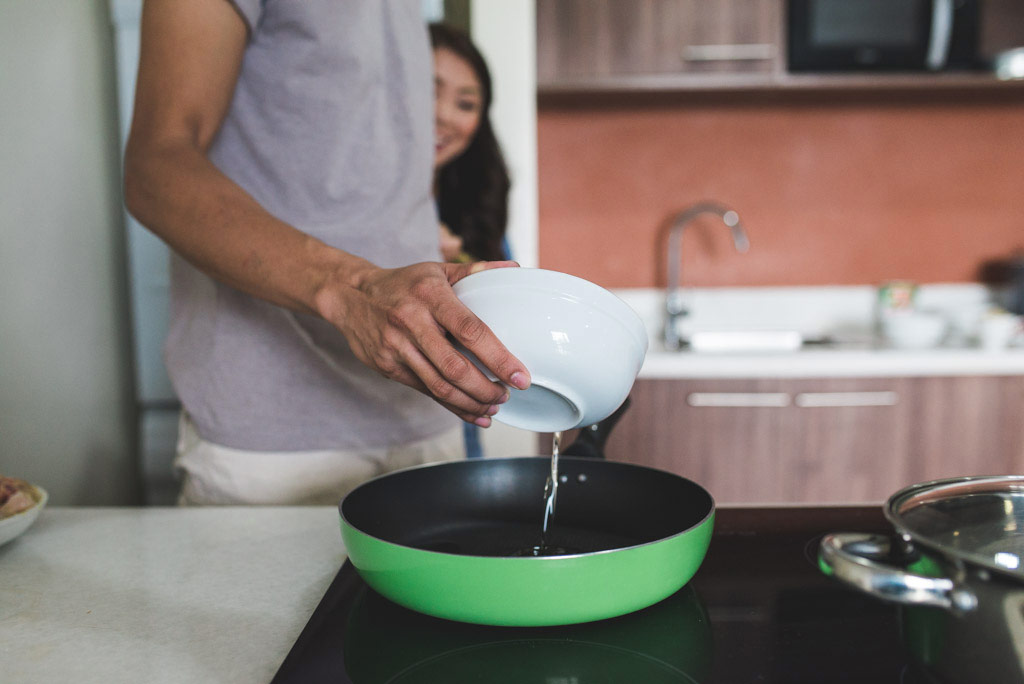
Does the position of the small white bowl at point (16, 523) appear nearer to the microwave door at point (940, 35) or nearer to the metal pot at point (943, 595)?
the metal pot at point (943, 595)

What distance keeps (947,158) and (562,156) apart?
4.10 feet

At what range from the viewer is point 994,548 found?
1.71 feet

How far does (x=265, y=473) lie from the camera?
101cm

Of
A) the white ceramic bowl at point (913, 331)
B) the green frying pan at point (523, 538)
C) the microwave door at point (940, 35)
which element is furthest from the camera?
the white ceramic bowl at point (913, 331)

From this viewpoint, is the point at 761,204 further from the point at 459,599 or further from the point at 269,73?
the point at 459,599

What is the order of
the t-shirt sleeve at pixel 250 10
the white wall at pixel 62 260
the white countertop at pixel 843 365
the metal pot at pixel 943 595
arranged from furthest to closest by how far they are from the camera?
the white countertop at pixel 843 365
the white wall at pixel 62 260
the t-shirt sleeve at pixel 250 10
the metal pot at pixel 943 595

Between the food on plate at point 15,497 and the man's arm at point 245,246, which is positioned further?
the food on plate at point 15,497

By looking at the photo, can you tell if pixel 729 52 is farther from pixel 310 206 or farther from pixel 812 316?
pixel 310 206

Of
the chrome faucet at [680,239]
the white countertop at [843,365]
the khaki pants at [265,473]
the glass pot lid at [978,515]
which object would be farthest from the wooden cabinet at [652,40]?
the glass pot lid at [978,515]

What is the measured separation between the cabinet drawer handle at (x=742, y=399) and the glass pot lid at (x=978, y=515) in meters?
1.45

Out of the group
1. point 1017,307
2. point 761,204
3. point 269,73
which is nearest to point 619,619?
point 269,73

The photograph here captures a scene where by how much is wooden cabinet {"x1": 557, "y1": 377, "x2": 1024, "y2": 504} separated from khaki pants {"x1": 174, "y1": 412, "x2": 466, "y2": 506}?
41.2 inches

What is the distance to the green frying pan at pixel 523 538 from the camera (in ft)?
1.61

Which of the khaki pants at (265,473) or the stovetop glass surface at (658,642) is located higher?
the stovetop glass surface at (658,642)
